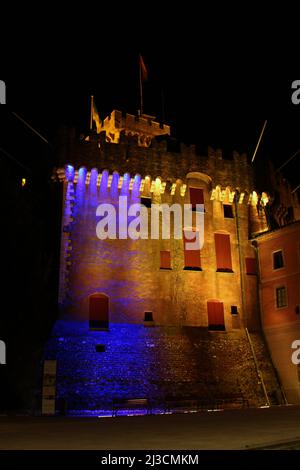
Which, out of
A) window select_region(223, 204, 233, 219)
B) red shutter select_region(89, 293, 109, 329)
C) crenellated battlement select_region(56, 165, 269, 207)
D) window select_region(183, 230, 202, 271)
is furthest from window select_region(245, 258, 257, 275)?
red shutter select_region(89, 293, 109, 329)

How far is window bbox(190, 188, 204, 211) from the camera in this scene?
31003 millimetres

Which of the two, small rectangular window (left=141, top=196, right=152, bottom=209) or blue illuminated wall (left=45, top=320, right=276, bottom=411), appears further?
small rectangular window (left=141, top=196, right=152, bottom=209)

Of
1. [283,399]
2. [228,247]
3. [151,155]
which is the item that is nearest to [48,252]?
[151,155]

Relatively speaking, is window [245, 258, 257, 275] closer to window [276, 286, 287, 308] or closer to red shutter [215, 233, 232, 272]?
red shutter [215, 233, 232, 272]

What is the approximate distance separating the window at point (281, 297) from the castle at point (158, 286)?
1533mm

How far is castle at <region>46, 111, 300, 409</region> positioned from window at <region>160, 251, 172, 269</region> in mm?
64

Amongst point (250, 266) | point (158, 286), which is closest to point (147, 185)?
point (158, 286)

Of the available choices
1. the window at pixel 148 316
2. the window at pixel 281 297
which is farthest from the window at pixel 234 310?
the window at pixel 148 316

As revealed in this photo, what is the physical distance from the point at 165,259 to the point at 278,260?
6.81 meters

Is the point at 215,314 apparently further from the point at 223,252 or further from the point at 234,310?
the point at 223,252

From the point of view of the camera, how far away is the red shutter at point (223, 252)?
3021 centimetres

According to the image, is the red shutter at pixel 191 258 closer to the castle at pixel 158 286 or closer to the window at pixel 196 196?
the castle at pixel 158 286

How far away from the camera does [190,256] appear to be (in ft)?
97.2
